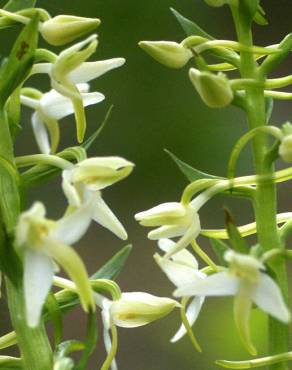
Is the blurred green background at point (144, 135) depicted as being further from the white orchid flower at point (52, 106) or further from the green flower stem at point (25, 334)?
the green flower stem at point (25, 334)

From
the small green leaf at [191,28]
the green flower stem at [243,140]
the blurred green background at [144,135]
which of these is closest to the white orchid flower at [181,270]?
the green flower stem at [243,140]

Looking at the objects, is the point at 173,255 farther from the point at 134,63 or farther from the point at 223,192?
the point at 134,63

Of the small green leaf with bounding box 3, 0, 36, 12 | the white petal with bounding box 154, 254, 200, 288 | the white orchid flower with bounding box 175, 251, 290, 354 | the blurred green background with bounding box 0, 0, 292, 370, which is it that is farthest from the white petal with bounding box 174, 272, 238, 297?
the blurred green background with bounding box 0, 0, 292, 370

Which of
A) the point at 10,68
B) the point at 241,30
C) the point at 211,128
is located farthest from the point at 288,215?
the point at 211,128

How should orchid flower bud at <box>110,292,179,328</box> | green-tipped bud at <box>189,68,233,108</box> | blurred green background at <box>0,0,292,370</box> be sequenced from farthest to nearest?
blurred green background at <box>0,0,292,370</box> < orchid flower bud at <box>110,292,179,328</box> < green-tipped bud at <box>189,68,233,108</box>

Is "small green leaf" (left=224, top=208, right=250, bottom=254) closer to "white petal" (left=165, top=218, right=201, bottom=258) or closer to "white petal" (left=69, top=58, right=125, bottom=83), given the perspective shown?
"white petal" (left=165, top=218, right=201, bottom=258)

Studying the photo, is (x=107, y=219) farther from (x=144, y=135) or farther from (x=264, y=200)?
(x=144, y=135)
